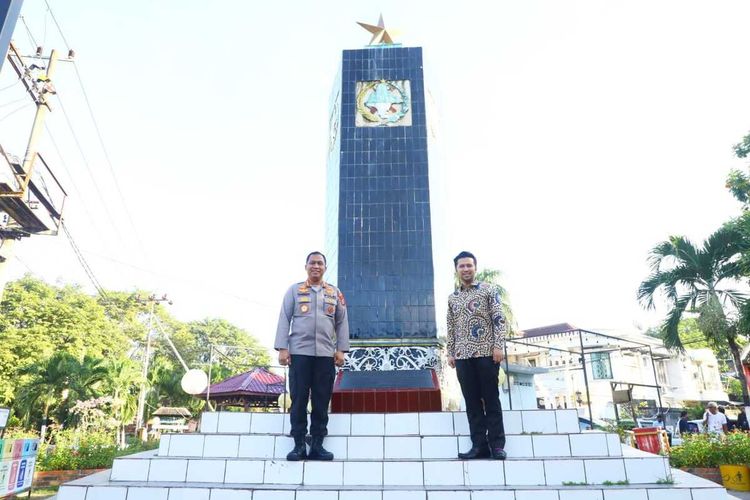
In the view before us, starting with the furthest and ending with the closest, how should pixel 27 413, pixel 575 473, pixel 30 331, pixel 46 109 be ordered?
pixel 30 331 → pixel 27 413 → pixel 46 109 → pixel 575 473

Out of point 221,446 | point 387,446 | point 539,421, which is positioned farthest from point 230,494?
point 539,421

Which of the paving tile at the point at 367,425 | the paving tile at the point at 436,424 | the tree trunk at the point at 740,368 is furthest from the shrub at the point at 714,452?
the paving tile at the point at 367,425

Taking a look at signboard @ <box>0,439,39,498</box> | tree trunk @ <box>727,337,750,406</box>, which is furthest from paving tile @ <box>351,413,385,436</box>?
tree trunk @ <box>727,337,750,406</box>

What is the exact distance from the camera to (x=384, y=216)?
5.55 m

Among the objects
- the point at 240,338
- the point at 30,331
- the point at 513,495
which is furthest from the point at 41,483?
the point at 240,338

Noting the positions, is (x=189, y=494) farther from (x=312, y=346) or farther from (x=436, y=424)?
(x=436, y=424)

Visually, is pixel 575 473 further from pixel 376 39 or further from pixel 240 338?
pixel 240 338

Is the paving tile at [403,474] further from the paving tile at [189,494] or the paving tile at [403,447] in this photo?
the paving tile at [189,494]

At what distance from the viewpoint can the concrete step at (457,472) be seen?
2773mm

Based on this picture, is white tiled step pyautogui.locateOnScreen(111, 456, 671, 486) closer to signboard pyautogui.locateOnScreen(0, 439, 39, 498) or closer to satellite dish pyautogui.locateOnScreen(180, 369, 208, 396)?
signboard pyautogui.locateOnScreen(0, 439, 39, 498)

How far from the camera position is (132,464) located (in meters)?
3.01

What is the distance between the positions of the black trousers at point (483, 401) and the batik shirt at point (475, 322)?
0.08m

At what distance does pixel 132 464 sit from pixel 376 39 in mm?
6056

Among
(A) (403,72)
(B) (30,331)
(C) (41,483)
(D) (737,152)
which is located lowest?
(C) (41,483)
